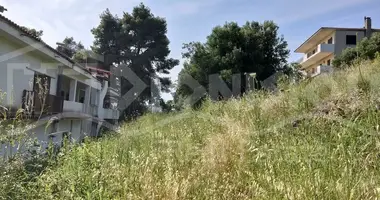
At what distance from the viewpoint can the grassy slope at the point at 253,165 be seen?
6.68 ft

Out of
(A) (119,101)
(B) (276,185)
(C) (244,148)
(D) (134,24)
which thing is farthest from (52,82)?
(D) (134,24)

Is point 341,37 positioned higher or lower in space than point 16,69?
higher

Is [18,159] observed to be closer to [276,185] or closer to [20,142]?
[20,142]

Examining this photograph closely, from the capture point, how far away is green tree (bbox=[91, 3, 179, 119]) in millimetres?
26962

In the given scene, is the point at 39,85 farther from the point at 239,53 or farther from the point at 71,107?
the point at 239,53

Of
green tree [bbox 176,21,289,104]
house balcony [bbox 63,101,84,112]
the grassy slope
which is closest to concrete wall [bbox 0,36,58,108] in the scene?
house balcony [bbox 63,101,84,112]

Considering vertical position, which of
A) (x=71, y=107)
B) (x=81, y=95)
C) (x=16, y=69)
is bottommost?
(x=71, y=107)

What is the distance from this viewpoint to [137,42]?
27312 millimetres

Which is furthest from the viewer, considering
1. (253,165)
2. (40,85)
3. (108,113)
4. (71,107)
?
(108,113)

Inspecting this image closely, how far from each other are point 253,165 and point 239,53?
13.4 metres

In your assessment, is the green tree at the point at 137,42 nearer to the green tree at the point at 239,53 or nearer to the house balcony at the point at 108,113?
the house balcony at the point at 108,113

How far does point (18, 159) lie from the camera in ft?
9.76

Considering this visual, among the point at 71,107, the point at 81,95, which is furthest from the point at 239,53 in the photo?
the point at 81,95

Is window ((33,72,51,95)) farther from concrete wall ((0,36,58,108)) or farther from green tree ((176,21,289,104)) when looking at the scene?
green tree ((176,21,289,104))
